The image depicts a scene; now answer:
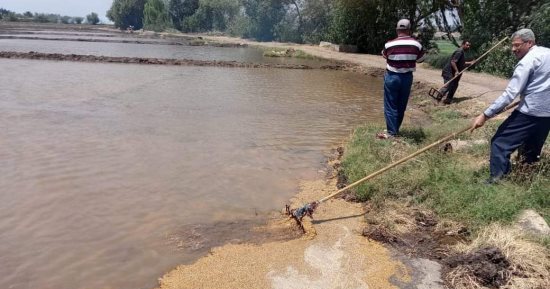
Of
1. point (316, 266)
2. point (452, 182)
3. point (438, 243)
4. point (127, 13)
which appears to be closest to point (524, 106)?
point (452, 182)

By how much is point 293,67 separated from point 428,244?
17.5 metres

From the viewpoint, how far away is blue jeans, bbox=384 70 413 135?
6.25m

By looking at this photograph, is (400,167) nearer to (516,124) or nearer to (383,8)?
(516,124)

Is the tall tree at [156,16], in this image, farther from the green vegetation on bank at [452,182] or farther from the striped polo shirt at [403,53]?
the green vegetation on bank at [452,182]

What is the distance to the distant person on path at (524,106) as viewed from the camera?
13.6 feet

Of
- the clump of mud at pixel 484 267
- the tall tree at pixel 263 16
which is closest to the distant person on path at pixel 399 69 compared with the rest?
the clump of mud at pixel 484 267

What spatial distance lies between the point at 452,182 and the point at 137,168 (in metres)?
3.77

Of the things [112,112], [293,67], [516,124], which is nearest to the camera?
[516,124]

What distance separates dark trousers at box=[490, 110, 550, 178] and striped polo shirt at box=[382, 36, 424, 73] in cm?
200

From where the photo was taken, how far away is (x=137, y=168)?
564 centimetres

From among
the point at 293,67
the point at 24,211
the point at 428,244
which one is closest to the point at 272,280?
the point at 428,244

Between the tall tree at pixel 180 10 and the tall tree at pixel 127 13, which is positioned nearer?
the tall tree at pixel 180 10

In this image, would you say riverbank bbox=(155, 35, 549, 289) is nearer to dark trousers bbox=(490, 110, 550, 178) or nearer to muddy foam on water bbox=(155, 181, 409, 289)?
muddy foam on water bbox=(155, 181, 409, 289)

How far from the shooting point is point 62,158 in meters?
5.92
